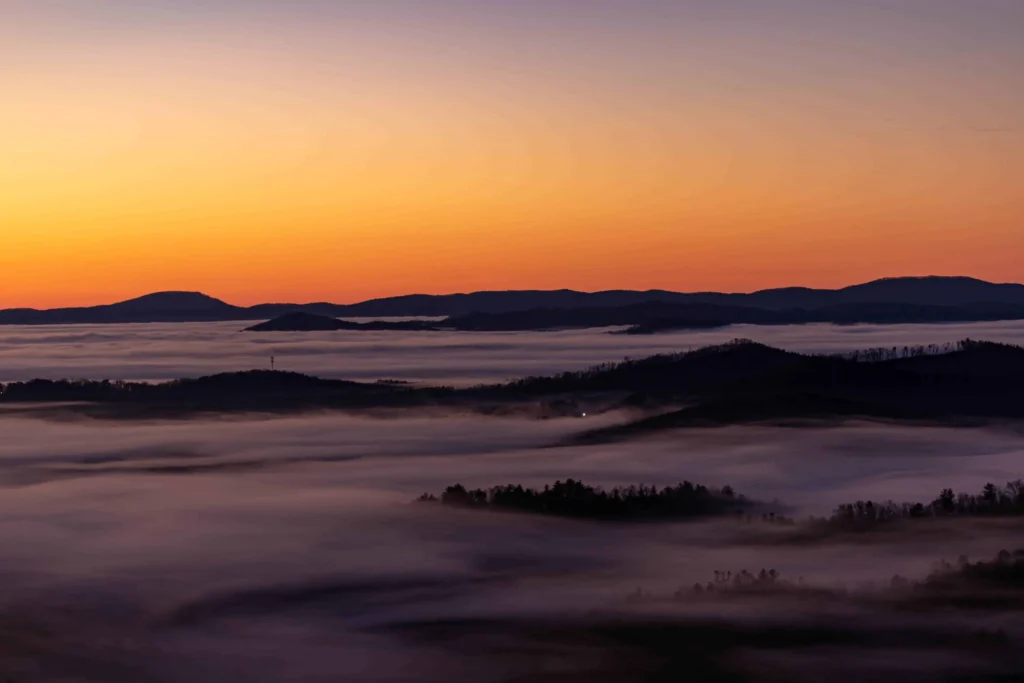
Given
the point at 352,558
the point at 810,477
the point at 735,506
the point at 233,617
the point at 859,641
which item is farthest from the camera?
the point at 810,477

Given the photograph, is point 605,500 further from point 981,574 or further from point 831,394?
point 831,394

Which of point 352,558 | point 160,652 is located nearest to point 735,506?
point 352,558

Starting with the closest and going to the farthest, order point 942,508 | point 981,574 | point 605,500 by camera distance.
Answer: point 981,574
point 942,508
point 605,500

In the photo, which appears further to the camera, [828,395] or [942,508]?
[828,395]

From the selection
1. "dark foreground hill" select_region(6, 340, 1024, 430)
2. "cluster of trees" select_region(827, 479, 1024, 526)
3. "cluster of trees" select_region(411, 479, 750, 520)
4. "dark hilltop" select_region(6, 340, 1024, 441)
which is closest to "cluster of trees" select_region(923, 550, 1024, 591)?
"cluster of trees" select_region(827, 479, 1024, 526)

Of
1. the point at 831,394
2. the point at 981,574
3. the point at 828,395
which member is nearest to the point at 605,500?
the point at 981,574

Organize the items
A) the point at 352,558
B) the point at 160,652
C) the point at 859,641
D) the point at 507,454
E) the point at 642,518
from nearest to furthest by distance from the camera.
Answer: the point at 859,641 → the point at 160,652 → the point at 352,558 → the point at 642,518 → the point at 507,454

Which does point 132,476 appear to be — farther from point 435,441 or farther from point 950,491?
point 950,491
